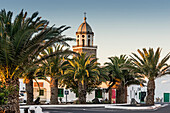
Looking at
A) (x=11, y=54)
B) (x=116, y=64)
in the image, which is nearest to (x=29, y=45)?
(x=11, y=54)

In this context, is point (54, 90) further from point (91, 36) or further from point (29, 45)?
point (91, 36)

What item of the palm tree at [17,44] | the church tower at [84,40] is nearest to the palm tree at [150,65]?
the palm tree at [17,44]

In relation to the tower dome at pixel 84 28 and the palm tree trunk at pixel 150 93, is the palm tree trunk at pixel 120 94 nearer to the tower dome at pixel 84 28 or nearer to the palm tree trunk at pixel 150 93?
the palm tree trunk at pixel 150 93

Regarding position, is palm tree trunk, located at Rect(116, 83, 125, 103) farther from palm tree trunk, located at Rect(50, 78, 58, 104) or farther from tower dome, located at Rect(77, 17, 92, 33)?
tower dome, located at Rect(77, 17, 92, 33)

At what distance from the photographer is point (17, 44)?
2123cm

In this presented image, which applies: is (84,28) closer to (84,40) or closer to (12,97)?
(84,40)

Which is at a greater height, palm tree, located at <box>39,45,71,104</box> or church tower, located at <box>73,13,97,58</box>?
church tower, located at <box>73,13,97,58</box>

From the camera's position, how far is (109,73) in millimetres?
50406

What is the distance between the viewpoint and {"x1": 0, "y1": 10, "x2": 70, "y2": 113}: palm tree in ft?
69.7

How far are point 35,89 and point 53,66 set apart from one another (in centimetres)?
1951

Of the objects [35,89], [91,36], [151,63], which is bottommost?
[35,89]

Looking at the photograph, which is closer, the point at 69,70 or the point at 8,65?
the point at 8,65

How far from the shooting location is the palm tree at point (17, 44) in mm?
21250

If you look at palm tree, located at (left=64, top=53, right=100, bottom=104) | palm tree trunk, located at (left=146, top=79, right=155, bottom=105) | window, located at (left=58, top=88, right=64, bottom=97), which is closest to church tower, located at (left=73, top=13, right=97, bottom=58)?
window, located at (left=58, top=88, right=64, bottom=97)
